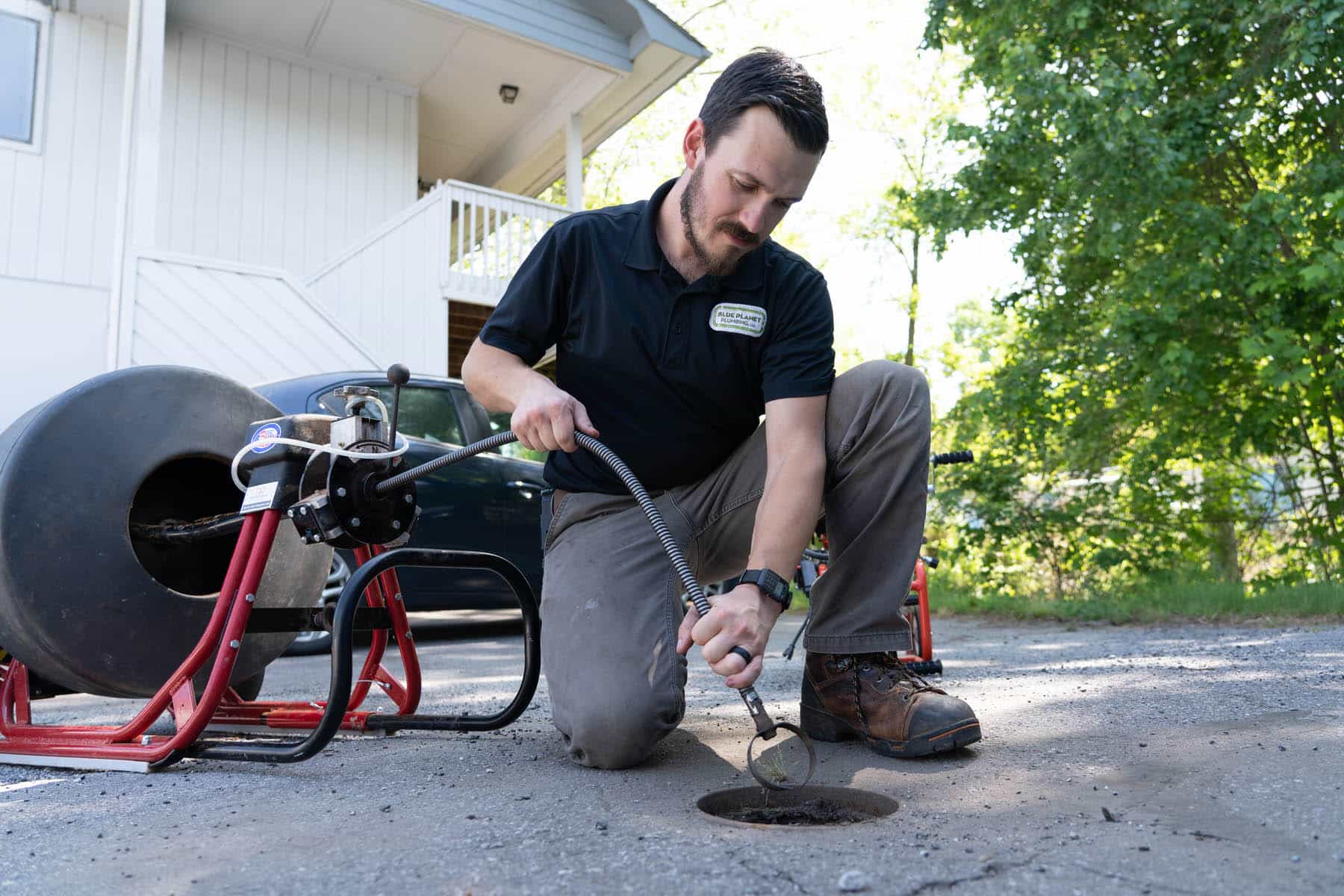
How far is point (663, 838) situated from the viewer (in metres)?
1.51

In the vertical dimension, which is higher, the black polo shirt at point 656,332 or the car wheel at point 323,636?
the black polo shirt at point 656,332

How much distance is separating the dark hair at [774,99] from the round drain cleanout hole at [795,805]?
127cm

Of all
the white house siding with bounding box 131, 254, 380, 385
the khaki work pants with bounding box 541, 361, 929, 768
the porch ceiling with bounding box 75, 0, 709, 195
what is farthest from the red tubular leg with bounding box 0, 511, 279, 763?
the porch ceiling with bounding box 75, 0, 709, 195

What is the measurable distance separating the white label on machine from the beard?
40.9 inches

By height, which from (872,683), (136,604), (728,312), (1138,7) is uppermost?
(1138,7)

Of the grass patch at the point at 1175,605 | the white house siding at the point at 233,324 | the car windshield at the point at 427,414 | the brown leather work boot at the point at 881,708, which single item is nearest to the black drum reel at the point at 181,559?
the brown leather work boot at the point at 881,708

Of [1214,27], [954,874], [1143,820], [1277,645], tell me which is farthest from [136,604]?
[1214,27]

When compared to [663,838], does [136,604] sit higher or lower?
higher

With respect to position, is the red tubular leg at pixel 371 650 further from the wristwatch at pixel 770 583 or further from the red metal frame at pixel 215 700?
the wristwatch at pixel 770 583

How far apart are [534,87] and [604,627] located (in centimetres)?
823

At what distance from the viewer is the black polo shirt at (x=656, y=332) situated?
2.30 m

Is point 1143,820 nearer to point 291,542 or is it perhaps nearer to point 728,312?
point 728,312

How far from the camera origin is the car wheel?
490cm

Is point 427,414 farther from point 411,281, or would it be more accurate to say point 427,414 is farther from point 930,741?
point 930,741
